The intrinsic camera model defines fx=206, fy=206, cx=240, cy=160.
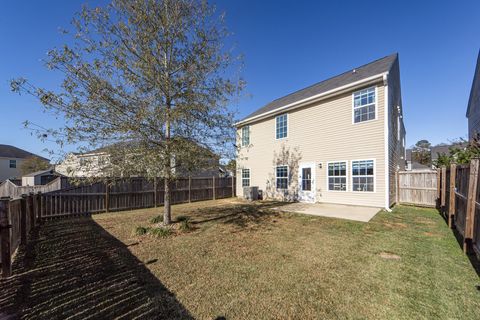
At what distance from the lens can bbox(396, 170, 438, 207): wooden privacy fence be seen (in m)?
10.1

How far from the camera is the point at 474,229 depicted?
13.5ft

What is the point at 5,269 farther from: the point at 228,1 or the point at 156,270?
the point at 228,1

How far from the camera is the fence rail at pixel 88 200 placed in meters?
3.59

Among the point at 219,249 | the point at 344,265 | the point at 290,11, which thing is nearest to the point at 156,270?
the point at 219,249

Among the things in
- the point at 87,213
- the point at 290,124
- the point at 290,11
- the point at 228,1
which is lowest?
the point at 87,213

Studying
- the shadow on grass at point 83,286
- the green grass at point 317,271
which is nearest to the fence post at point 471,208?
the green grass at point 317,271

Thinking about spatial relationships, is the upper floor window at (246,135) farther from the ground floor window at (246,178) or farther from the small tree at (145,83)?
the small tree at (145,83)

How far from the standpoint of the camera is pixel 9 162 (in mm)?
32781

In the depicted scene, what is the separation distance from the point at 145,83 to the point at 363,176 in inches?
385

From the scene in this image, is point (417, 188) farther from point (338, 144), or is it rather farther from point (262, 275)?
point (262, 275)

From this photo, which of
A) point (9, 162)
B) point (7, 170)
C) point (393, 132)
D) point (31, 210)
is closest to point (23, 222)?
point (31, 210)

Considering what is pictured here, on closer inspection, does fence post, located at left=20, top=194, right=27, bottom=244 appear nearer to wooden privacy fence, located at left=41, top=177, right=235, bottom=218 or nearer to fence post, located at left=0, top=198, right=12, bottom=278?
wooden privacy fence, located at left=41, top=177, right=235, bottom=218

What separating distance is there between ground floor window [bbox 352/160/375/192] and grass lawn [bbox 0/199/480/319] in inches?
134

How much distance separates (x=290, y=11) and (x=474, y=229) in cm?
1182
